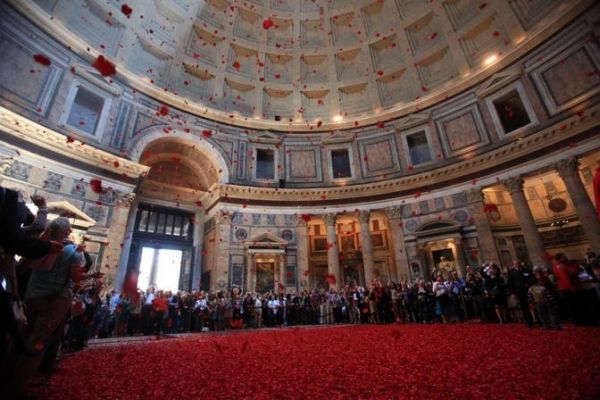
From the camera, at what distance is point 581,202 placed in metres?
13.1

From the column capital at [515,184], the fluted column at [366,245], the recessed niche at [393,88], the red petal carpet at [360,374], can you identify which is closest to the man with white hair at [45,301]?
the red petal carpet at [360,374]

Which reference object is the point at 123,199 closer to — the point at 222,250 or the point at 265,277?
the point at 222,250

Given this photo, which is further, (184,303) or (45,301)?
(184,303)

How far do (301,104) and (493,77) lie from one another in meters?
13.1

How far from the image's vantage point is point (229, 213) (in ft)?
60.4

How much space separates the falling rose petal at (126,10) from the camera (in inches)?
675

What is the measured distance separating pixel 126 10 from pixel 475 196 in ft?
78.7

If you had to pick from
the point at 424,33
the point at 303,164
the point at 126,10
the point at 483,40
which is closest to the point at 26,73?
the point at 126,10

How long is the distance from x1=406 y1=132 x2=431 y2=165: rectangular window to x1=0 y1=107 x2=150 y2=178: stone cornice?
17257mm

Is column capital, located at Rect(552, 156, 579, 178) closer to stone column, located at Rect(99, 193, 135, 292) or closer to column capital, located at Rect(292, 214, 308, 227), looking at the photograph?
column capital, located at Rect(292, 214, 308, 227)

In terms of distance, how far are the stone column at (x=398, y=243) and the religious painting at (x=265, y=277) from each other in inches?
315

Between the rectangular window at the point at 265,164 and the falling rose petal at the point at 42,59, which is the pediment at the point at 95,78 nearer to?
the falling rose petal at the point at 42,59

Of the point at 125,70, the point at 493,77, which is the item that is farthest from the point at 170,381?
the point at 493,77

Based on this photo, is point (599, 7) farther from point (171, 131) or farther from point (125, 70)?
point (125, 70)
